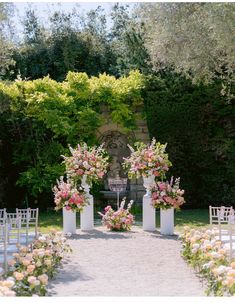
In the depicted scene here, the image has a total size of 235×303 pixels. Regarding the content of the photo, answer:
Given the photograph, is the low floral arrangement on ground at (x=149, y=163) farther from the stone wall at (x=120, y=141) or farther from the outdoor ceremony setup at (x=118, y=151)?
the stone wall at (x=120, y=141)

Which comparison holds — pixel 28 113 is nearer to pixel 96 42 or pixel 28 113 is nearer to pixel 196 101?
pixel 196 101

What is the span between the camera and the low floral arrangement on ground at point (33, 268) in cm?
513

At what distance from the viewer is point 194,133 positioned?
51.9ft

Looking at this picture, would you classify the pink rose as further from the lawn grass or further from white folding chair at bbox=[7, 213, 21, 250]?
white folding chair at bbox=[7, 213, 21, 250]

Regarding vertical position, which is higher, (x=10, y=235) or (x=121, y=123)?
(x=121, y=123)

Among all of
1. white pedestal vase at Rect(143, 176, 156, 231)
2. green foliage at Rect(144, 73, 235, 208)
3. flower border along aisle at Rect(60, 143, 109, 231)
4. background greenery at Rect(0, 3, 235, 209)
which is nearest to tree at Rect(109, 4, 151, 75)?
background greenery at Rect(0, 3, 235, 209)

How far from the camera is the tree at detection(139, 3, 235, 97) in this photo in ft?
33.7

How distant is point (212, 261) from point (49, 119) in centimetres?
995

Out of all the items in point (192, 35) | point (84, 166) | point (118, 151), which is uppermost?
point (192, 35)

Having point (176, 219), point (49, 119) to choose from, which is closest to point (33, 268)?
point (176, 219)

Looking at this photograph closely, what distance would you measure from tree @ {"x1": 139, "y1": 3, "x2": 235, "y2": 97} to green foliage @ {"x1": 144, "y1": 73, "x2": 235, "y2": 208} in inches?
96.7

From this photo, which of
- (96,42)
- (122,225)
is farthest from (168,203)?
(96,42)

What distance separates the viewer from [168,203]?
1111cm

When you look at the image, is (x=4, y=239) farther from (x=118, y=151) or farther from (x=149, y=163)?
(x=118, y=151)
